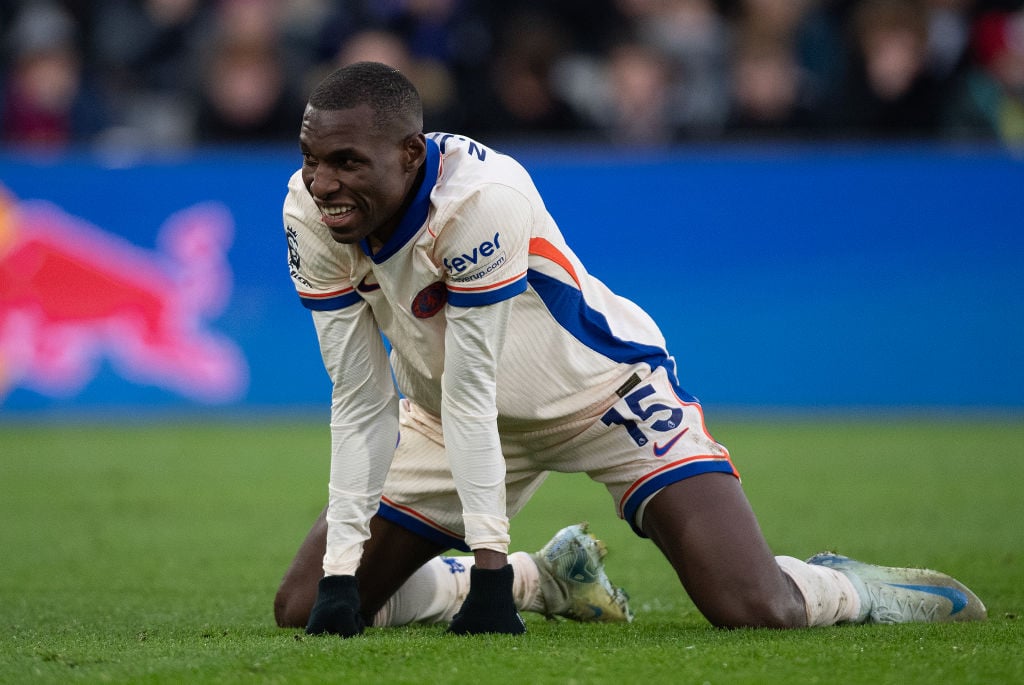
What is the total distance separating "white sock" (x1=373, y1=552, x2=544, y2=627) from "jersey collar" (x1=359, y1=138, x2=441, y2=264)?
1.20 m

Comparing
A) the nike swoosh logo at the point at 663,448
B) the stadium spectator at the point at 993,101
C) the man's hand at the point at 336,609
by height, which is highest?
the stadium spectator at the point at 993,101

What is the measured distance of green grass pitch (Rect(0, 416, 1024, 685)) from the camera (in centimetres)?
365

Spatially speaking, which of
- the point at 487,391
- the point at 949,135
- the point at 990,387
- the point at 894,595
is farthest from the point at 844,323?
the point at 487,391

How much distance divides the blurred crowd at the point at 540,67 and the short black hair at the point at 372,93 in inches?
283

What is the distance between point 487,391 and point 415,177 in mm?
630

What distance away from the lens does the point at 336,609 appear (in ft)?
13.5

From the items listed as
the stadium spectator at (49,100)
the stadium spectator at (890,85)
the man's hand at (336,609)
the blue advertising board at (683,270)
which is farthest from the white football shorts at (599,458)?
the stadium spectator at (49,100)

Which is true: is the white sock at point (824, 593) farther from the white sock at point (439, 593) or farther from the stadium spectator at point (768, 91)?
the stadium spectator at point (768, 91)

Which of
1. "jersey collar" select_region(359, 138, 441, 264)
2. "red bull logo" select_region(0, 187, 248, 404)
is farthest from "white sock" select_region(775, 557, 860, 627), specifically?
"red bull logo" select_region(0, 187, 248, 404)

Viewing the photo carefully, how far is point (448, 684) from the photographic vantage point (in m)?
3.38

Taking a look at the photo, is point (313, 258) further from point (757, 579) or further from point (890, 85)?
point (890, 85)

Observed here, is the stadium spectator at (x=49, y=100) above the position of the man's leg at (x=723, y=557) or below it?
above

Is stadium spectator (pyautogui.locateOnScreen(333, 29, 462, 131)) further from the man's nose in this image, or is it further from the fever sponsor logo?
the man's nose

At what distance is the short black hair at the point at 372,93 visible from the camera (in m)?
3.86
